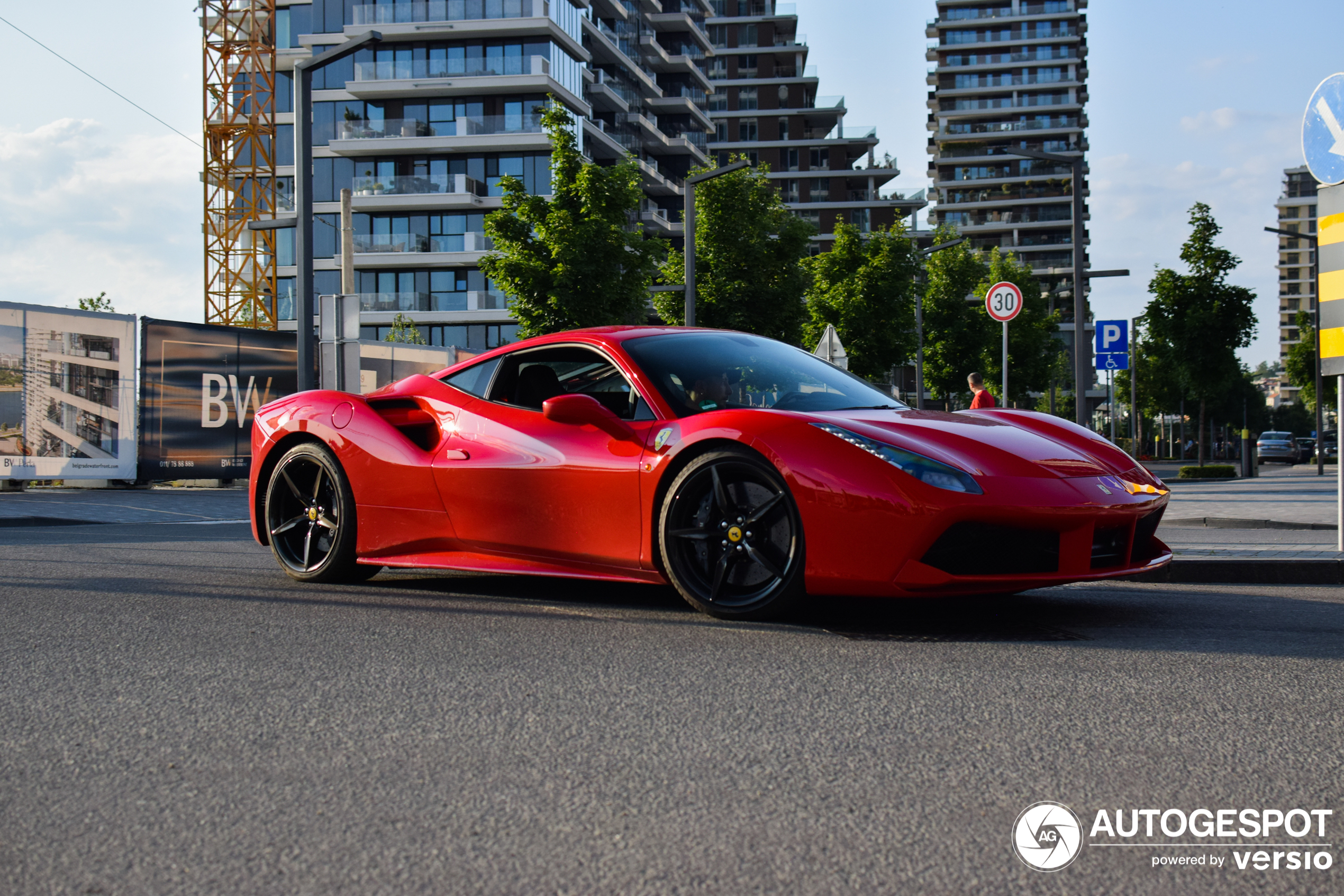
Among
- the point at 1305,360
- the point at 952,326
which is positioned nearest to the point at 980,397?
the point at 1305,360

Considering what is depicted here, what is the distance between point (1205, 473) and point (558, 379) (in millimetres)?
26341

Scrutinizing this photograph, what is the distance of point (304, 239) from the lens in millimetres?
16266

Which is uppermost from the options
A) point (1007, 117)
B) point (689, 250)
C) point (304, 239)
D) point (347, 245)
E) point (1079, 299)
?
point (1007, 117)

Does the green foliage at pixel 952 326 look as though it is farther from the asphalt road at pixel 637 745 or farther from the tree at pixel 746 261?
the asphalt road at pixel 637 745

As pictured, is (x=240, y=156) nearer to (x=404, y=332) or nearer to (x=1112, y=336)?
(x=404, y=332)

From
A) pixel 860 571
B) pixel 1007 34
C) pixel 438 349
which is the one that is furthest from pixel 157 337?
pixel 1007 34

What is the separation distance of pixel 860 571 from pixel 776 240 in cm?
3327

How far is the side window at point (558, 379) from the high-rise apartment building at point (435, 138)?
156 ft

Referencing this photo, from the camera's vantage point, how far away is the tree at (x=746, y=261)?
3616cm

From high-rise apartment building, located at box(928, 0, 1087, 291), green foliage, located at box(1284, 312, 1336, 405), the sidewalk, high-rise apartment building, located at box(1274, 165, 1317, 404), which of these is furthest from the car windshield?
high-rise apartment building, located at box(1274, 165, 1317, 404)

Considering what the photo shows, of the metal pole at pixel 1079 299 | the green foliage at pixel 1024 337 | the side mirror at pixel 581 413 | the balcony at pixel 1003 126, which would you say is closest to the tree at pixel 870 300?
the green foliage at pixel 1024 337

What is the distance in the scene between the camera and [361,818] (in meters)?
2.43

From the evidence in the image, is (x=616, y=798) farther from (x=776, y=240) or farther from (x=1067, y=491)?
(x=776, y=240)

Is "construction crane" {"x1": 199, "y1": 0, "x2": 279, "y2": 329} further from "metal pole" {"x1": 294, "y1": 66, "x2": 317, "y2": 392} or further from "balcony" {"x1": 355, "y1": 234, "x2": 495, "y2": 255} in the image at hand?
"metal pole" {"x1": 294, "y1": 66, "x2": 317, "y2": 392}
